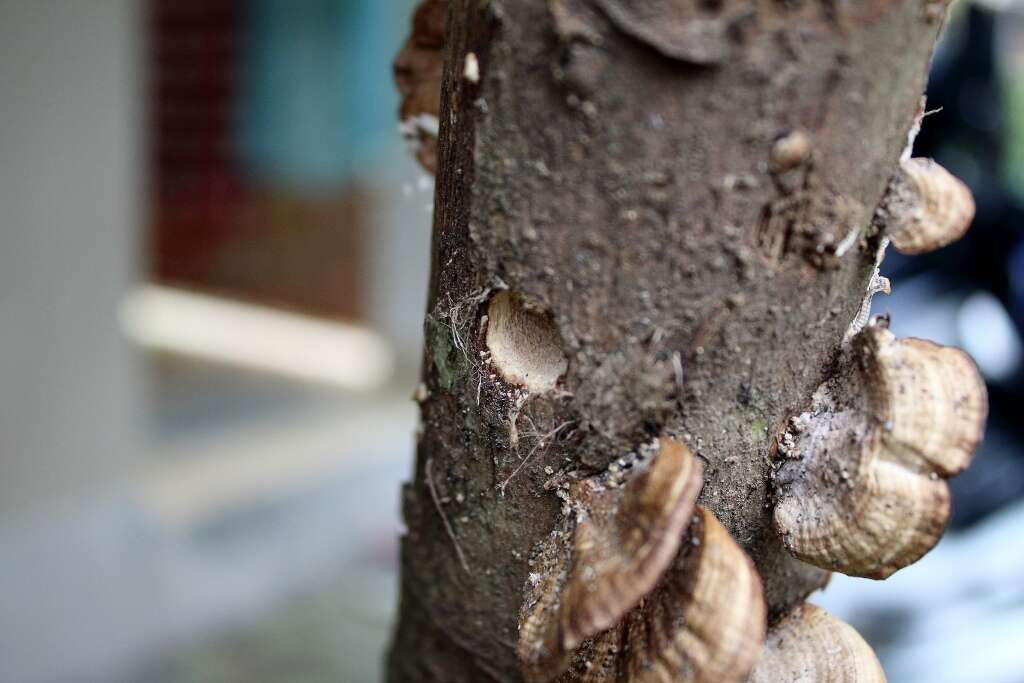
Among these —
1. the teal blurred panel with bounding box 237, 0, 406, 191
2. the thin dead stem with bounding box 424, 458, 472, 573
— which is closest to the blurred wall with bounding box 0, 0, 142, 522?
the teal blurred panel with bounding box 237, 0, 406, 191

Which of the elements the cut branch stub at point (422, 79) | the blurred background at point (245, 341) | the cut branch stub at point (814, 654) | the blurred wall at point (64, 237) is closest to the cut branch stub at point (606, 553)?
the cut branch stub at point (814, 654)

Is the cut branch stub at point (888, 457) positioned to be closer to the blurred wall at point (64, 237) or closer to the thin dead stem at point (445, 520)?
the thin dead stem at point (445, 520)

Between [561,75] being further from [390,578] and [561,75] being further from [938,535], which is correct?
[390,578]

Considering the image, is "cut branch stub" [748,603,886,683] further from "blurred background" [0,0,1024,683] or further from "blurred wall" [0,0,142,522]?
"blurred wall" [0,0,142,522]

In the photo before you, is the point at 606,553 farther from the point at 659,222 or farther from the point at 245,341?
the point at 245,341

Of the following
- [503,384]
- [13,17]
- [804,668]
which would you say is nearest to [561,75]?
[503,384]

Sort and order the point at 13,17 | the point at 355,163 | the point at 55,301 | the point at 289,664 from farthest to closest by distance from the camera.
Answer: the point at 355,163, the point at 289,664, the point at 55,301, the point at 13,17

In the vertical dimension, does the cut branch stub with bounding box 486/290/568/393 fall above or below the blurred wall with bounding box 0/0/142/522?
above
